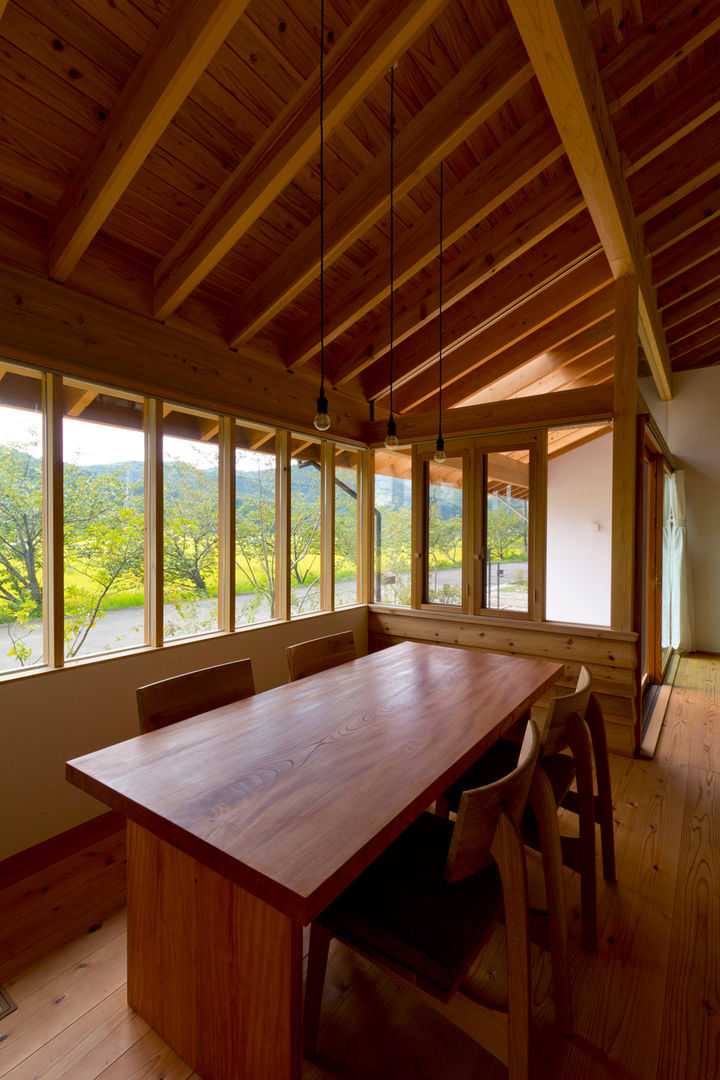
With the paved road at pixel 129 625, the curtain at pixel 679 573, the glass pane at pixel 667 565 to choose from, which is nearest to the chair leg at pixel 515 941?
the paved road at pixel 129 625

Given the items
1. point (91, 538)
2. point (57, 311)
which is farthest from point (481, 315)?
point (91, 538)

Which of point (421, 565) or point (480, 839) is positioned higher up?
point (421, 565)

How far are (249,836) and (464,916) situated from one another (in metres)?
0.55

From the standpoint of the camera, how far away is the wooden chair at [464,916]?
103 cm

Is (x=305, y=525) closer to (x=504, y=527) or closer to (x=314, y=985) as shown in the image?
(x=504, y=527)

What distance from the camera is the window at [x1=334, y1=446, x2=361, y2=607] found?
13.5ft

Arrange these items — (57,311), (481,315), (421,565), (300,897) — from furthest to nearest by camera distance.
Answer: (421,565), (481,315), (57,311), (300,897)

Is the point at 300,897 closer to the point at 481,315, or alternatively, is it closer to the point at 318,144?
the point at 318,144

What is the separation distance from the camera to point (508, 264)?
3.38m

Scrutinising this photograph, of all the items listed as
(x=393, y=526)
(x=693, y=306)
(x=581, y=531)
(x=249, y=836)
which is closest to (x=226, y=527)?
(x=393, y=526)

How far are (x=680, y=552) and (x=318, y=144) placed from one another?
5.38 m

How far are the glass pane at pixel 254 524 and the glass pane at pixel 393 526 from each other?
118 cm

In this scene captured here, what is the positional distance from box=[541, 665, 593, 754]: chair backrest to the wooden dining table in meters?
0.18

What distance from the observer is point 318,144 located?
1.96 meters
